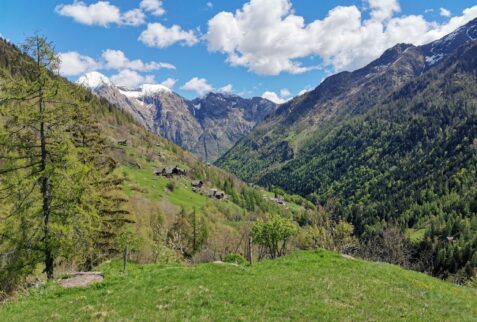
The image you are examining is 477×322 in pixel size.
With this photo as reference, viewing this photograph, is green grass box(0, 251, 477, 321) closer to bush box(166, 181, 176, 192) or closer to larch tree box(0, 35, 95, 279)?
larch tree box(0, 35, 95, 279)

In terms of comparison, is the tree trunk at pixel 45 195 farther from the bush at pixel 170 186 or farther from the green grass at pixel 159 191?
the bush at pixel 170 186

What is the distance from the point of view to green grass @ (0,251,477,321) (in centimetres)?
1925

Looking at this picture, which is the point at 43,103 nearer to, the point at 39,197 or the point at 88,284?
the point at 39,197

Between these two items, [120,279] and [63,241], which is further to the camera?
[63,241]

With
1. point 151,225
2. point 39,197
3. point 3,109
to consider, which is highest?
point 3,109

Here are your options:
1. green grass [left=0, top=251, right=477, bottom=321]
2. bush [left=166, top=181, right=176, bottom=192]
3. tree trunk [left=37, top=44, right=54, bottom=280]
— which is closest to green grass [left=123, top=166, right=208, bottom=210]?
bush [left=166, top=181, right=176, bottom=192]

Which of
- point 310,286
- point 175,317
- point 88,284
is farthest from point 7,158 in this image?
point 310,286

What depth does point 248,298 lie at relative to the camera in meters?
21.4

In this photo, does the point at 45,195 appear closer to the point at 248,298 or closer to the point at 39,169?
the point at 39,169

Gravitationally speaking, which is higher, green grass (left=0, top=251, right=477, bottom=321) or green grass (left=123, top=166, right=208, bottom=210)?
green grass (left=123, top=166, right=208, bottom=210)

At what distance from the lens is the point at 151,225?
371 feet

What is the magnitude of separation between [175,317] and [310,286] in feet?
30.0

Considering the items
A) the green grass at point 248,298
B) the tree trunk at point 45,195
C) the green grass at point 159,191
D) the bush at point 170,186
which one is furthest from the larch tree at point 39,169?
the bush at point 170,186

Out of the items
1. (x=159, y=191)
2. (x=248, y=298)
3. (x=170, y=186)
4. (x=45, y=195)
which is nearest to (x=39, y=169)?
(x=45, y=195)
